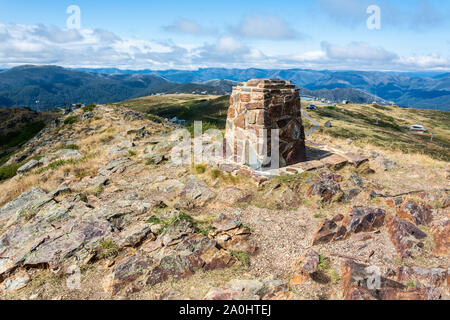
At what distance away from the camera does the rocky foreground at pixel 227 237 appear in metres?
5.41

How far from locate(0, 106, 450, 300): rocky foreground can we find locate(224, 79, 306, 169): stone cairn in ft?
3.72

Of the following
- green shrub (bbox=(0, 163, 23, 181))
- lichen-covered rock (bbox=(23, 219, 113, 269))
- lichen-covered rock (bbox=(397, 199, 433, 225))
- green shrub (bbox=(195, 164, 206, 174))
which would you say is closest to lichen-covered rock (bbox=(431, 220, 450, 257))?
lichen-covered rock (bbox=(397, 199, 433, 225))

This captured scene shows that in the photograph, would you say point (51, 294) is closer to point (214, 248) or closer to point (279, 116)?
point (214, 248)

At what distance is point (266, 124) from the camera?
34.8 feet

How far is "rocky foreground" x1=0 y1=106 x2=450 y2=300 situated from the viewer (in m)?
5.41

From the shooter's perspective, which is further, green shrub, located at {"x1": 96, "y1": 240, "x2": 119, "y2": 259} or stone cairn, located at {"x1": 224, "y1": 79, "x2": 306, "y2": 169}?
stone cairn, located at {"x1": 224, "y1": 79, "x2": 306, "y2": 169}

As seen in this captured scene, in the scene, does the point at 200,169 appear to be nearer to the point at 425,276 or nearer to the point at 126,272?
the point at 126,272

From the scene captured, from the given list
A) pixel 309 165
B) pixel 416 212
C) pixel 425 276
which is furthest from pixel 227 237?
pixel 309 165

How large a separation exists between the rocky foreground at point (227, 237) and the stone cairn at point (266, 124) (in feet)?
3.72

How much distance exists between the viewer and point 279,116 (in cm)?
1097

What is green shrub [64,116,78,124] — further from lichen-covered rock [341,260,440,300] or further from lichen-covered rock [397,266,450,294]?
lichen-covered rock [397,266,450,294]

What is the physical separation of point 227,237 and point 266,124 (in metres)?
5.02

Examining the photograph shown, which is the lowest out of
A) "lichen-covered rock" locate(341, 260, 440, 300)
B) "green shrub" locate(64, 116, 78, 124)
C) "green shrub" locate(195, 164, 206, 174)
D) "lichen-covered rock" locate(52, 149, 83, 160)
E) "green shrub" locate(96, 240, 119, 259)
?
"green shrub" locate(96, 240, 119, 259)

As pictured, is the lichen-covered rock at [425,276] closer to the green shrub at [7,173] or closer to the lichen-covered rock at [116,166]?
the lichen-covered rock at [116,166]
